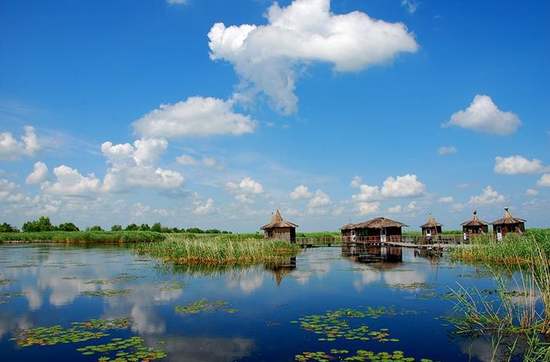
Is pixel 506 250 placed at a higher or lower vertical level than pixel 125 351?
higher

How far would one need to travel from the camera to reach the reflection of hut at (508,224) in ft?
163

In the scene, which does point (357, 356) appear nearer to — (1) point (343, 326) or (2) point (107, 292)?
(1) point (343, 326)

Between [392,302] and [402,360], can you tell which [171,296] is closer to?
[392,302]

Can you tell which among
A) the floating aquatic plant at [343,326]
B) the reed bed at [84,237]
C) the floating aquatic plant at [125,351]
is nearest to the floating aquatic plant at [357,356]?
the floating aquatic plant at [343,326]

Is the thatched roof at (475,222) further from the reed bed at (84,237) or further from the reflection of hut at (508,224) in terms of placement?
the reed bed at (84,237)

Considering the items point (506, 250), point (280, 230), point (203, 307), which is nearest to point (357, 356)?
point (203, 307)

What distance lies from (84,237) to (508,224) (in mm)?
59099

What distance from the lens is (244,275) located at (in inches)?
931

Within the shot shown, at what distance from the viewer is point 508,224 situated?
167 ft

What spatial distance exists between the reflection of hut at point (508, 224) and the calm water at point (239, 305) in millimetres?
27443

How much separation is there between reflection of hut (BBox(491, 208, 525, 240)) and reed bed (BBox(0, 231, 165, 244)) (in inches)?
1867

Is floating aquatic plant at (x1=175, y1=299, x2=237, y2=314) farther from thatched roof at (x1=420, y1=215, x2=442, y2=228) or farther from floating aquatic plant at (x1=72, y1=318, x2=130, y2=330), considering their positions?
thatched roof at (x1=420, y1=215, x2=442, y2=228)

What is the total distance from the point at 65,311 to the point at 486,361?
40.8 feet

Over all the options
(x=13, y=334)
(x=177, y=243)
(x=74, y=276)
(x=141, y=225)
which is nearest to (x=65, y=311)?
(x=13, y=334)
